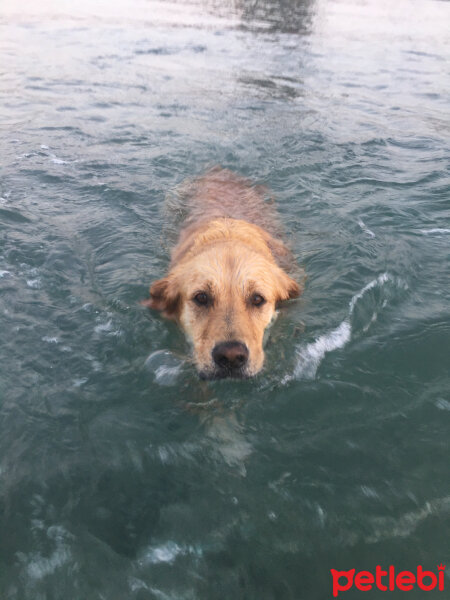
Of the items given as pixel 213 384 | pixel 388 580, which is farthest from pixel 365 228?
pixel 388 580

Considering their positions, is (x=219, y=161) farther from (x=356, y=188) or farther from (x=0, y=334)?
(x=0, y=334)

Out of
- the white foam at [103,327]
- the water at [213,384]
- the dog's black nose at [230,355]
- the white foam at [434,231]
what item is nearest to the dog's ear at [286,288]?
the water at [213,384]

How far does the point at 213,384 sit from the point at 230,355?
607mm

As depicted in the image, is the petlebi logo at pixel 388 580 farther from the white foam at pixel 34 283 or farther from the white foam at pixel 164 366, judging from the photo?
the white foam at pixel 34 283

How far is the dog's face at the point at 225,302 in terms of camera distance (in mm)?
3818

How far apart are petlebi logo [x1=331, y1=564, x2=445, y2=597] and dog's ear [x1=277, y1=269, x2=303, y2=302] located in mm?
2757

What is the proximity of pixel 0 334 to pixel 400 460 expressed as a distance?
3653 millimetres

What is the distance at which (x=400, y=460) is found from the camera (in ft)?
11.0

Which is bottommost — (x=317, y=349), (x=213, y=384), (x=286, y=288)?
(x=213, y=384)

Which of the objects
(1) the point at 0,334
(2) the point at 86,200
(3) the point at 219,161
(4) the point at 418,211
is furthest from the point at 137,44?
(1) the point at 0,334

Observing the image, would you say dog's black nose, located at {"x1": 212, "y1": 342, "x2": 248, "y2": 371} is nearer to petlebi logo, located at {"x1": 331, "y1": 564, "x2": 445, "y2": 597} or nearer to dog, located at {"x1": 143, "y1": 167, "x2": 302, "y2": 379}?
dog, located at {"x1": 143, "y1": 167, "x2": 302, "y2": 379}

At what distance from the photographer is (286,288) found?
16.7 ft

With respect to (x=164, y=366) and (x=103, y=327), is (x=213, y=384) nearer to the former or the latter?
(x=164, y=366)

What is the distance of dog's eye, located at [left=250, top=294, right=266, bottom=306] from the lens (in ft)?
14.6
